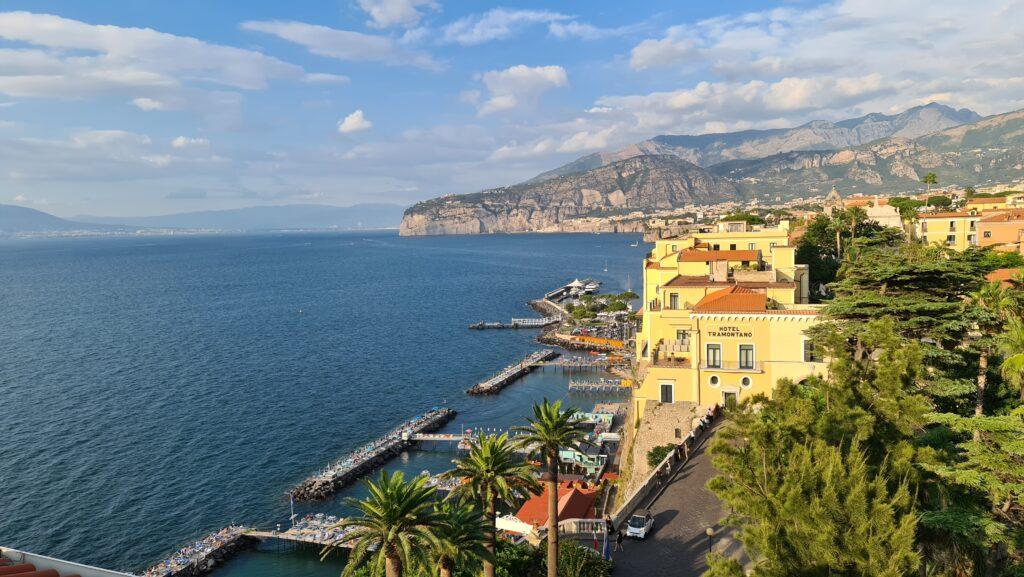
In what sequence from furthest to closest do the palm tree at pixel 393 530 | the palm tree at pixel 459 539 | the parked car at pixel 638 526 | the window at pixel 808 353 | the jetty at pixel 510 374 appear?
the jetty at pixel 510 374, the window at pixel 808 353, the parked car at pixel 638 526, the palm tree at pixel 459 539, the palm tree at pixel 393 530

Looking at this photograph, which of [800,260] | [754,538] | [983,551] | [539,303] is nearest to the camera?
[754,538]

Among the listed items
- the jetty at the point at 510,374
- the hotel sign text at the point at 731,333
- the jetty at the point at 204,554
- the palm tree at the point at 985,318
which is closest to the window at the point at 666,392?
the hotel sign text at the point at 731,333

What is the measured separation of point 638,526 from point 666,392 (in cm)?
1262

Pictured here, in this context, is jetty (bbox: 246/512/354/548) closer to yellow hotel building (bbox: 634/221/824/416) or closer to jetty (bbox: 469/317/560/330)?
yellow hotel building (bbox: 634/221/824/416)

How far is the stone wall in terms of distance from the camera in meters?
31.7

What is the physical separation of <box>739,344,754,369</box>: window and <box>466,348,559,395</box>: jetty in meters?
35.3

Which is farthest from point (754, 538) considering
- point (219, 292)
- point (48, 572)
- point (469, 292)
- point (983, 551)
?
point (219, 292)

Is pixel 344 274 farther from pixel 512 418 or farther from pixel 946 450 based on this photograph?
pixel 946 450

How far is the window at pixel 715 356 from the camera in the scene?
32.0 m

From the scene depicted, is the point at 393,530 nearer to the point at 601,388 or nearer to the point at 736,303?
the point at 736,303

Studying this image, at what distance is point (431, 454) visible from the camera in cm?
4784

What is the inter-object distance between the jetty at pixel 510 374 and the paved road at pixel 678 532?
38.5 meters

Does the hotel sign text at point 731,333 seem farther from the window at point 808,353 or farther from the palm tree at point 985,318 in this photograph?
the palm tree at point 985,318

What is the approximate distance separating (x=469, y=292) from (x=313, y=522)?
105180mm
